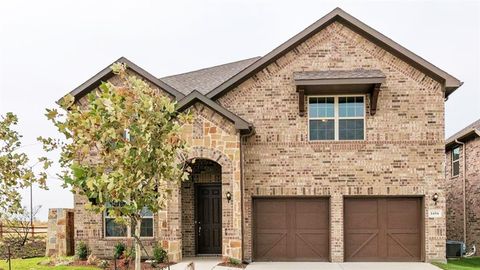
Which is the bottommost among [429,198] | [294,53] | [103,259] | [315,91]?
[103,259]

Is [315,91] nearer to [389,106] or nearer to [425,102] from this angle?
[389,106]

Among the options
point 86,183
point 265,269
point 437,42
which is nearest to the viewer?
point 86,183

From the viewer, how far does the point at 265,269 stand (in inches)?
550

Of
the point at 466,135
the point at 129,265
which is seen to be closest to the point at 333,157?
the point at 466,135

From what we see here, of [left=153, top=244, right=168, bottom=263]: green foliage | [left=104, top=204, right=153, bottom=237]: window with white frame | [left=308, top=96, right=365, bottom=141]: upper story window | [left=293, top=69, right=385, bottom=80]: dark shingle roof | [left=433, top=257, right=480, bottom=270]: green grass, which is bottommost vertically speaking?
[left=433, top=257, right=480, bottom=270]: green grass

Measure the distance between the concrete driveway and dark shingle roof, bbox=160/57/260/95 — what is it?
6.49 metres

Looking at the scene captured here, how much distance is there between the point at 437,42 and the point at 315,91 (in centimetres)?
1068

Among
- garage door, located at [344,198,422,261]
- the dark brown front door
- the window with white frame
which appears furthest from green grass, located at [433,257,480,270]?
the window with white frame

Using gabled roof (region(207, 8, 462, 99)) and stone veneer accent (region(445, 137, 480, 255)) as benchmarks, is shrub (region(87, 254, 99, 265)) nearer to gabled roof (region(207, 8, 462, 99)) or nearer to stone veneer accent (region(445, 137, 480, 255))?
gabled roof (region(207, 8, 462, 99))

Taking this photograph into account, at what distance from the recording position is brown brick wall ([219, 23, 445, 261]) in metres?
15.3

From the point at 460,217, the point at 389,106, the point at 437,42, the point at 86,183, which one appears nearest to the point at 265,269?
the point at 389,106

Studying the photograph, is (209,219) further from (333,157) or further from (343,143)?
(343,143)

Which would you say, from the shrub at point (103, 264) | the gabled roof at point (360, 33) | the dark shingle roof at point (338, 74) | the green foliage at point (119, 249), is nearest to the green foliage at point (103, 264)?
the shrub at point (103, 264)

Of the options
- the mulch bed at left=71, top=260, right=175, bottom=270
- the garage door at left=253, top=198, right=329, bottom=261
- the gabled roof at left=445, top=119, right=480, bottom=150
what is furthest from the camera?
the gabled roof at left=445, top=119, right=480, bottom=150
